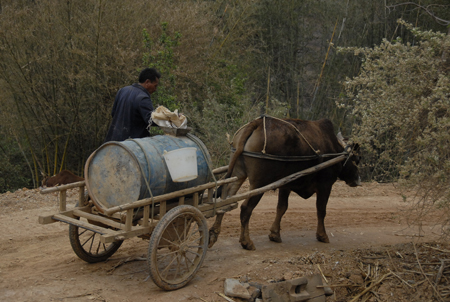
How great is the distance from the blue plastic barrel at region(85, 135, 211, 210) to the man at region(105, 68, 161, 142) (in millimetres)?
651

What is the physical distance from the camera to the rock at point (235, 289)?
4.57 metres

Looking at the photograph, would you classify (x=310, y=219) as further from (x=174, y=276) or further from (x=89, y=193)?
(x=89, y=193)

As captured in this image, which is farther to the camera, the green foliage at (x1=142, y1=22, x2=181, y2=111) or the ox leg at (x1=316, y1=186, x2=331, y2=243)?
the green foliage at (x1=142, y1=22, x2=181, y2=111)

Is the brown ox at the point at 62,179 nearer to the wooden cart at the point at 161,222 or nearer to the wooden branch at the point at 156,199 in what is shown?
the wooden cart at the point at 161,222

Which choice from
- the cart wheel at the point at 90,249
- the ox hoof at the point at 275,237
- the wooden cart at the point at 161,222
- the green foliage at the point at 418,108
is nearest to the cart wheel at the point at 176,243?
the wooden cart at the point at 161,222

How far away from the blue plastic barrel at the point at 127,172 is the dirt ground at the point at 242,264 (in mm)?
732

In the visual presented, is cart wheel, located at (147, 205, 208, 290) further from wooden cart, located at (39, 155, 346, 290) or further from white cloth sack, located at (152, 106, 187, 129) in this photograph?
white cloth sack, located at (152, 106, 187, 129)

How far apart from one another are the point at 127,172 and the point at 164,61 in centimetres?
551

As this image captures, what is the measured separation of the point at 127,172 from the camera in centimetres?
442

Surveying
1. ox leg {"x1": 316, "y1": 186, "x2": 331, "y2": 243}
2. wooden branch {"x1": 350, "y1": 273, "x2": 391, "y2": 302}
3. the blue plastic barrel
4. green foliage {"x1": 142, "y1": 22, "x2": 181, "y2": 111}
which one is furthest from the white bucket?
green foliage {"x1": 142, "y1": 22, "x2": 181, "y2": 111}

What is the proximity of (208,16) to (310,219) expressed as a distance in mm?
6333

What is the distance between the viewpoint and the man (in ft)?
17.0

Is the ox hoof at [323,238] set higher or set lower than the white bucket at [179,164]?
lower

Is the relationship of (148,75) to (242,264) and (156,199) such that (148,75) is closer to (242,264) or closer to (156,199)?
(156,199)
